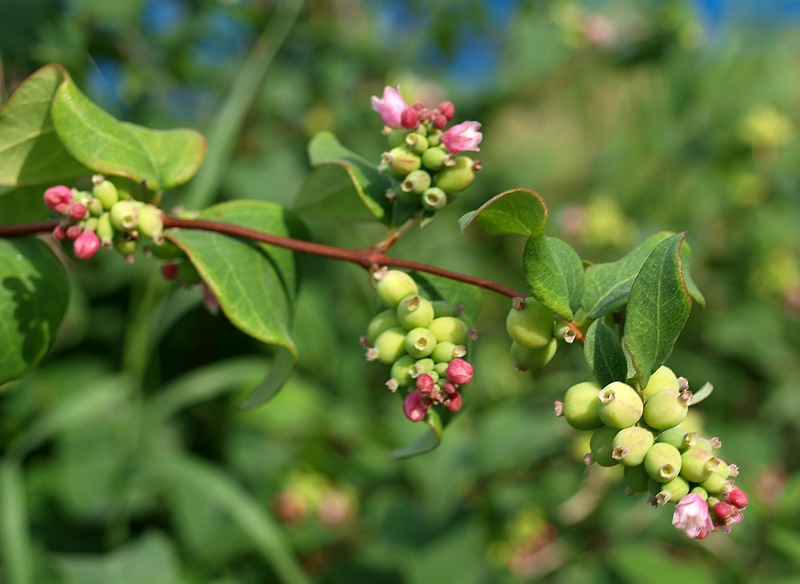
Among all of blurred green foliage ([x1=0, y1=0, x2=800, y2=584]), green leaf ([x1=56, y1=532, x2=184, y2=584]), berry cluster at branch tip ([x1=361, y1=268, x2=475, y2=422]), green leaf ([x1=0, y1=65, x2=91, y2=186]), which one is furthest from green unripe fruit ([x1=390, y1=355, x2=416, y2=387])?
green leaf ([x1=56, y1=532, x2=184, y2=584])

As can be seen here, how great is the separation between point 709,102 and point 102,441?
2.67 meters

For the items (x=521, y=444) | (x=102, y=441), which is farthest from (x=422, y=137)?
(x=102, y=441)

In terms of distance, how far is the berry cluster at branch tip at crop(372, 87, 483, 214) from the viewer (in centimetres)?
84

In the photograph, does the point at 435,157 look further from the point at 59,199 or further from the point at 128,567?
the point at 128,567

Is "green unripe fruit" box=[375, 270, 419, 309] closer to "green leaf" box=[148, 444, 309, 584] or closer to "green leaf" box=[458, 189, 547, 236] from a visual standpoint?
"green leaf" box=[458, 189, 547, 236]

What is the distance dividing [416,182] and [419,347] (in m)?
0.19

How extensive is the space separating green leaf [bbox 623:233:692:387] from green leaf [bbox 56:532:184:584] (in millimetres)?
1095

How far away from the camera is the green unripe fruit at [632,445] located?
25.9 inches

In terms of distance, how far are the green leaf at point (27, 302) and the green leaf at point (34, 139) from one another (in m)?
0.08

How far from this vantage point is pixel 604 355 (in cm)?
73

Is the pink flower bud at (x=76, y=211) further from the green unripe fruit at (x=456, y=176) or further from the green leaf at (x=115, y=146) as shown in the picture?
the green unripe fruit at (x=456, y=176)

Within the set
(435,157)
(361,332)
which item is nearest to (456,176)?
(435,157)

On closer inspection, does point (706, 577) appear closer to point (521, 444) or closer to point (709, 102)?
point (521, 444)

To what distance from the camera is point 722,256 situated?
3.07 m
